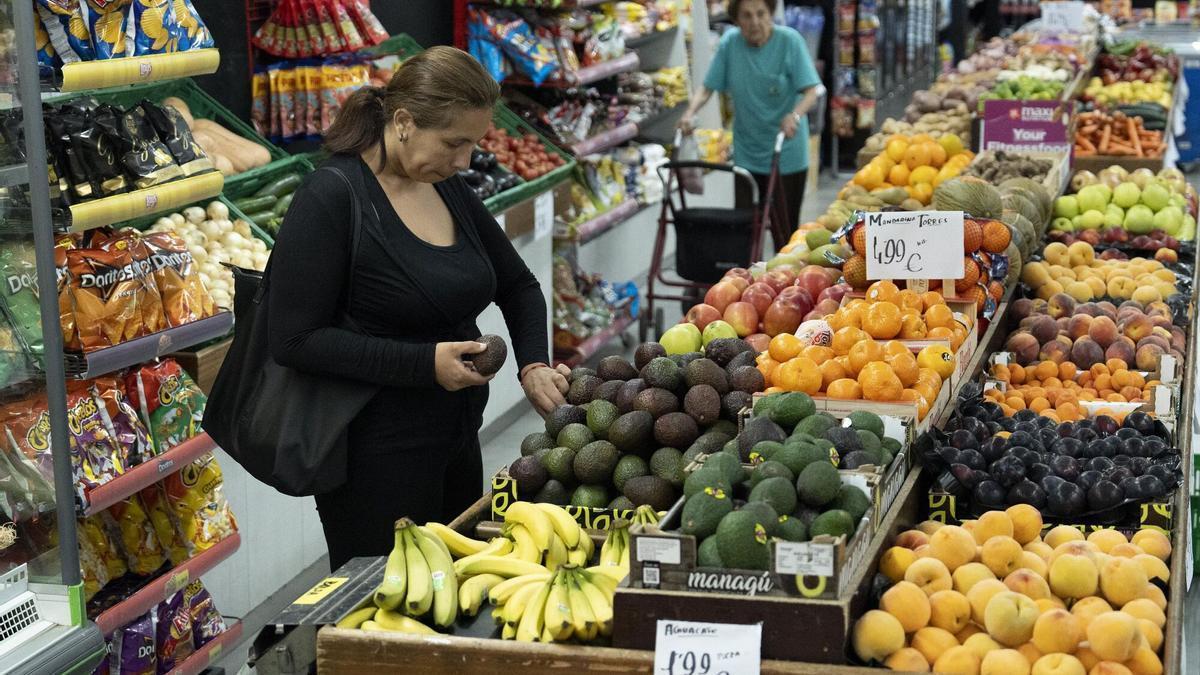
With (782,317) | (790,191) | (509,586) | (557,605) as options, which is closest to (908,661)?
(557,605)

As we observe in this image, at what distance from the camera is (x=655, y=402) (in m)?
2.75

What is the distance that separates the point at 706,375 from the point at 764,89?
4.99 metres

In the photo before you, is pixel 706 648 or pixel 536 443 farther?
pixel 536 443

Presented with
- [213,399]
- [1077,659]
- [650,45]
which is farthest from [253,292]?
[650,45]

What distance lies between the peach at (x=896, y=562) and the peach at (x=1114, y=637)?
333mm

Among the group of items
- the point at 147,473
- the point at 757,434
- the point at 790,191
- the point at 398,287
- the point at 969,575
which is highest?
the point at 398,287

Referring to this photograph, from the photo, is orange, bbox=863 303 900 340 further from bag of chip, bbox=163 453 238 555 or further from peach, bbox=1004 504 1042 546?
bag of chip, bbox=163 453 238 555

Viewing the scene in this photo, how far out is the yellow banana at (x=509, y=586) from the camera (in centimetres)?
221

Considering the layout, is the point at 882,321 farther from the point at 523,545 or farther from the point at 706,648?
the point at 706,648

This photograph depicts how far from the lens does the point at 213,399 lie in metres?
2.86

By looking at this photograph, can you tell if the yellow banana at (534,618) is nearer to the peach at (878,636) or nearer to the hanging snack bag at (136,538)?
the peach at (878,636)

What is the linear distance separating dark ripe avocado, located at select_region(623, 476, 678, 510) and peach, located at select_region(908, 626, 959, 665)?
0.61 metres

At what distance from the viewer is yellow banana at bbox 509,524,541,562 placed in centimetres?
240

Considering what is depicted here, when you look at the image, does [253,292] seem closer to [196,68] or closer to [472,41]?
[196,68]
